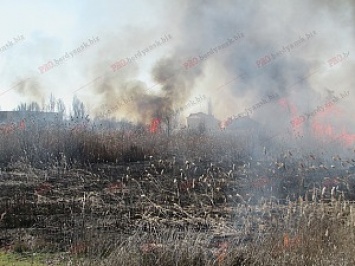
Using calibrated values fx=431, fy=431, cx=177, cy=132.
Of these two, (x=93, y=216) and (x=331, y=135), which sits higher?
(x=331, y=135)

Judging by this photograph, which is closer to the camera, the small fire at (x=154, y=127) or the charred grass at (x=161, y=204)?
the charred grass at (x=161, y=204)

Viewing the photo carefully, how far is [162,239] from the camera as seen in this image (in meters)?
5.01

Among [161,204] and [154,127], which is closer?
[161,204]

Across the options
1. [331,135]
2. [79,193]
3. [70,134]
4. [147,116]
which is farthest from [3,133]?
[147,116]

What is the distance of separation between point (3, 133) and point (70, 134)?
1761 millimetres

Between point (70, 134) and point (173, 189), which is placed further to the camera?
point (70, 134)

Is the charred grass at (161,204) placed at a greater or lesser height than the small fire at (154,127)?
lesser

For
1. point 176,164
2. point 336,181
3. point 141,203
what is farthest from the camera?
point 176,164

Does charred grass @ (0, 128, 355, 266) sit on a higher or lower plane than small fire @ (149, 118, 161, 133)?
lower

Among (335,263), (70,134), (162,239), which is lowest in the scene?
(335,263)

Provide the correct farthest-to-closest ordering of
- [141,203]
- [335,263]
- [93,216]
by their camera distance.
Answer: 1. [141,203]
2. [93,216]
3. [335,263]

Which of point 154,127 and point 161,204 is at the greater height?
point 154,127

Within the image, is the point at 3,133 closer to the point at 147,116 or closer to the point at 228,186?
the point at 228,186

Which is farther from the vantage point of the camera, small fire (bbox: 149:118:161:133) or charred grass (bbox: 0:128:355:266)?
small fire (bbox: 149:118:161:133)
